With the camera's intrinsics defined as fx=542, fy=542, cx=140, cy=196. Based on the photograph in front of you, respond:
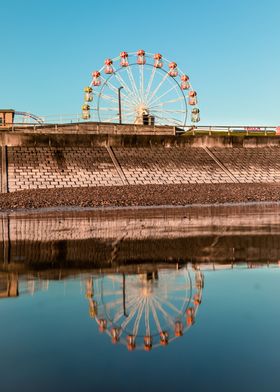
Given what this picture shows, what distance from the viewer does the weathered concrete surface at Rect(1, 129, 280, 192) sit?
3638 centimetres

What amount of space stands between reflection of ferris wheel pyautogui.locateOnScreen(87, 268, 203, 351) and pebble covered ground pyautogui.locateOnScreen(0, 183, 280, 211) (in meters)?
18.1

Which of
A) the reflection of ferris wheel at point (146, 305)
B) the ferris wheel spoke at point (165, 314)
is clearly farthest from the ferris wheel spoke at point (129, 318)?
the ferris wheel spoke at point (165, 314)

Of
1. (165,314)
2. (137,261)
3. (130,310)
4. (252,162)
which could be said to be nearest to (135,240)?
(137,261)

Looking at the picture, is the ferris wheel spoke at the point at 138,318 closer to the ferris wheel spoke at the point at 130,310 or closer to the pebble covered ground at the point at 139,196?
the ferris wheel spoke at the point at 130,310

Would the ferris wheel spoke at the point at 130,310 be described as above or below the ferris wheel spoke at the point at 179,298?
below

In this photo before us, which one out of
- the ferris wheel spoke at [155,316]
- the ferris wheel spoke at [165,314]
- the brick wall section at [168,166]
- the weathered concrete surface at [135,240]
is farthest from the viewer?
the brick wall section at [168,166]

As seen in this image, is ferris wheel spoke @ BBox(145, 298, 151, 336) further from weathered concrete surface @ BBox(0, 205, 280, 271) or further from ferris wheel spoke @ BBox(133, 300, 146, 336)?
weathered concrete surface @ BBox(0, 205, 280, 271)

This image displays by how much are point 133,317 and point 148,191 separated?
25731 mm

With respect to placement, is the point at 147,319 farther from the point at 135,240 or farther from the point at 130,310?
the point at 135,240

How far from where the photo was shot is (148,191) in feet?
103

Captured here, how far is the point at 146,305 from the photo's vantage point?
6.05 meters

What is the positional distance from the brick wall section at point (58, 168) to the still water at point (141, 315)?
2324cm

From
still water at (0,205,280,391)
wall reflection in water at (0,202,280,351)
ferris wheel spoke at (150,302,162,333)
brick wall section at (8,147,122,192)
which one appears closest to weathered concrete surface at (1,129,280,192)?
brick wall section at (8,147,122,192)

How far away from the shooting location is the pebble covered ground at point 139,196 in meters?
26.2
